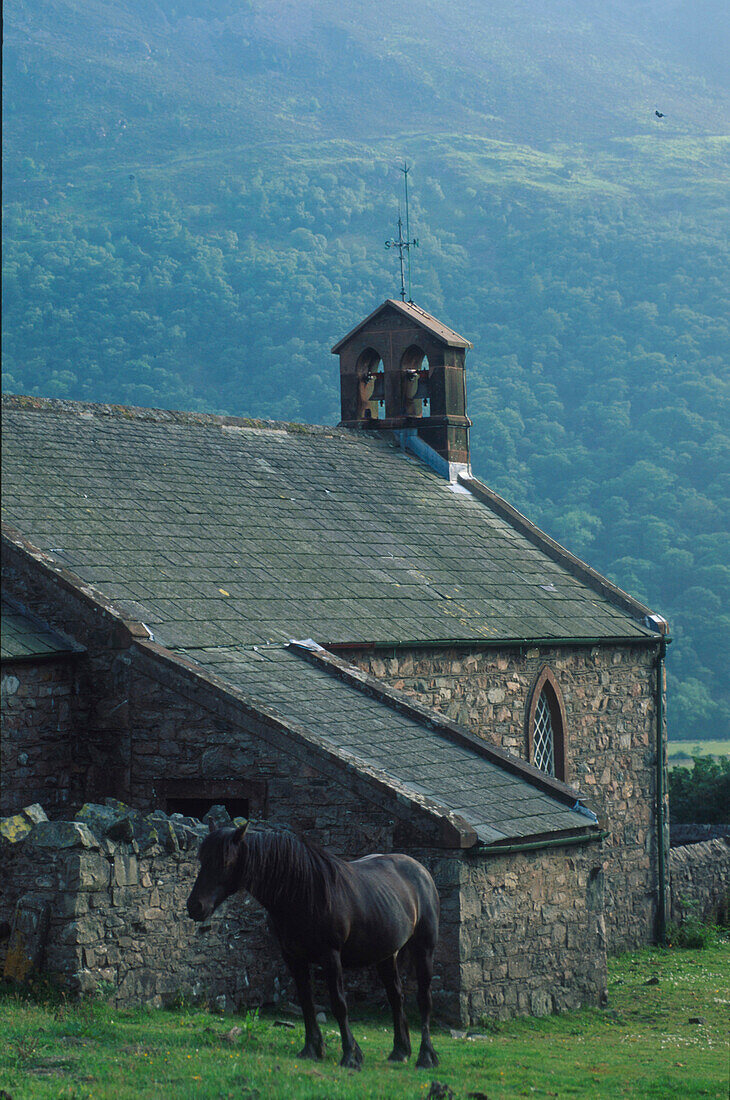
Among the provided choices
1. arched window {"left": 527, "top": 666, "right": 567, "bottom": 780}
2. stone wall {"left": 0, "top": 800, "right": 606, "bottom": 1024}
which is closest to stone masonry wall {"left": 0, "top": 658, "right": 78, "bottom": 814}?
stone wall {"left": 0, "top": 800, "right": 606, "bottom": 1024}

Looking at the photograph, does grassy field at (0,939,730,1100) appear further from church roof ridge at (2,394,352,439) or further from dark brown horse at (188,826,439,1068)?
church roof ridge at (2,394,352,439)

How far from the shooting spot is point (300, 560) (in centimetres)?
2008

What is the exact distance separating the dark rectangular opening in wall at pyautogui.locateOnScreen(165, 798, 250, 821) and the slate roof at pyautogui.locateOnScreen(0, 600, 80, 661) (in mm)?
2101

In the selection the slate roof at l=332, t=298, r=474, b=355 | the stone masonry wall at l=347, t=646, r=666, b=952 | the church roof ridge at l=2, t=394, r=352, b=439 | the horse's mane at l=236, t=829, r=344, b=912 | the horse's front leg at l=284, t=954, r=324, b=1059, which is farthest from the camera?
the slate roof at l=332, t=298, r=474, b=355

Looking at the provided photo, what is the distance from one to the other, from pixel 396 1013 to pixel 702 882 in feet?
47.6

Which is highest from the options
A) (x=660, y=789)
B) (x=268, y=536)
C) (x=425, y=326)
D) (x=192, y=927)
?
(x=425, y=326)

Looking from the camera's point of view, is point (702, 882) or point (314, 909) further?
point (702, 882)

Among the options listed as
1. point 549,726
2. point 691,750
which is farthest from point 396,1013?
point 691,750

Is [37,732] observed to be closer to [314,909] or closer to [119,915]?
[119,915]

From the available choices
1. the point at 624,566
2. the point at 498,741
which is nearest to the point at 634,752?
the point at 498,741

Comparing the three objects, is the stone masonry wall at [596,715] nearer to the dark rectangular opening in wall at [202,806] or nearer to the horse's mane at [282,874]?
the dark rectangular opening in wall at [202,806]

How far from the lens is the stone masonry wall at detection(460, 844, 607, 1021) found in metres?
13.6

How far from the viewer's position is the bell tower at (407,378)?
28.1m

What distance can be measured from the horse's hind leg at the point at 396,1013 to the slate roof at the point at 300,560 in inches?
116
